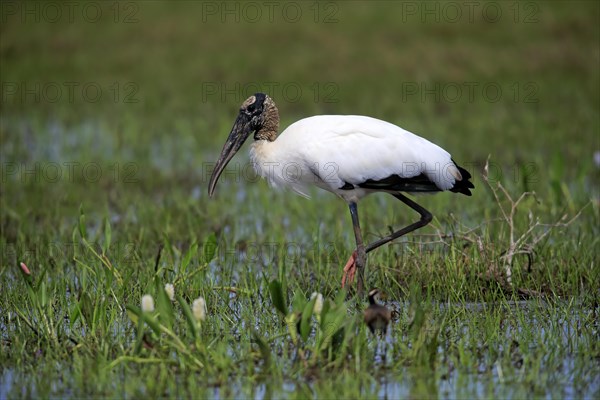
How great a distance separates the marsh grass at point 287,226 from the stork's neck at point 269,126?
2.50 ft

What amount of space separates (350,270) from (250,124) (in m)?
1.13

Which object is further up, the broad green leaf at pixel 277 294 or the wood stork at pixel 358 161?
the wood stork at pixel 358 161

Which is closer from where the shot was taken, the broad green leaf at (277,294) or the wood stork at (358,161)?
the broad green leaf at (277,294)

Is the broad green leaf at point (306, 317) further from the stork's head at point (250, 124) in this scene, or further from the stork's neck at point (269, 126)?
the stork's neck at point (269, 126)

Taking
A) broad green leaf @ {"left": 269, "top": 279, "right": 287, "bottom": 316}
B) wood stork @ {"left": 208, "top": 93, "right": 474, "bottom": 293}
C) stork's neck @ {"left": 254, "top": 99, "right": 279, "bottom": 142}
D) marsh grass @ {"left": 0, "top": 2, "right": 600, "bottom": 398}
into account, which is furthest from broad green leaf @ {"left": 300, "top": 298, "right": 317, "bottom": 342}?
stork's neck @ {"left": 254, "top": 99, "right": 279, "bottom": 142}

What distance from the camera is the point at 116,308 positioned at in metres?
5.50

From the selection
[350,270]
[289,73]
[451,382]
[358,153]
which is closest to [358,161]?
[358,153]

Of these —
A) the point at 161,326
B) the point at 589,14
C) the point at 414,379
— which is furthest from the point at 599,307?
the point at 589,14

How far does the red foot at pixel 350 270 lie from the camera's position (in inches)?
236

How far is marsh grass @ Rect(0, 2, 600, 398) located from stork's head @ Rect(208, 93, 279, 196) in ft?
2.10

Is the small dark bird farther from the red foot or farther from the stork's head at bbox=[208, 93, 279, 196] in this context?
the stork's head at bbox=[208, 93, 279, 196]

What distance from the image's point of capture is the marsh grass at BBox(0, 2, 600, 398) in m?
4.57

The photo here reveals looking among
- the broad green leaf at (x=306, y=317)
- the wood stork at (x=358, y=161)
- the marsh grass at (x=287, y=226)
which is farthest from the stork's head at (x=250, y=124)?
the broad green leaf at (x=306, y=317)

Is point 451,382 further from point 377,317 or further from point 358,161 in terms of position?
point 358,161
